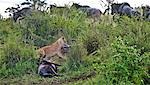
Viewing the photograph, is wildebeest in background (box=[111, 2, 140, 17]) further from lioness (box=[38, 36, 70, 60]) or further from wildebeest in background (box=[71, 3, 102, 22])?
lioness (box=[38, 36, 70, 60])

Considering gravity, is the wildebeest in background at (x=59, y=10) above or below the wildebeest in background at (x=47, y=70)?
above

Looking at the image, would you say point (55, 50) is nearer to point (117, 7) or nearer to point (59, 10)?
point (59, 10)

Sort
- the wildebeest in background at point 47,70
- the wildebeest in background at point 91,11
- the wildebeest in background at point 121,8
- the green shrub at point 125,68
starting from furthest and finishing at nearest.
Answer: the wildebeest in background at point 91,11, the wildebeest in background at point 121,8, the wildebeest in background at point 47,70, the green shrub at point 125,68

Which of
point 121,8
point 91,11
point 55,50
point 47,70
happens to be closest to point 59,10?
point 91,11

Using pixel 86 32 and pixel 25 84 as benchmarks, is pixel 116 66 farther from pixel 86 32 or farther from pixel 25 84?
pixel 86 32

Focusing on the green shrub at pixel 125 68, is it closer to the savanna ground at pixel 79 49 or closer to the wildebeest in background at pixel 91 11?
the savanna ground at pixel 79 49

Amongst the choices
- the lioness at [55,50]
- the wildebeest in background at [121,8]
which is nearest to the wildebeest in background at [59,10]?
the wildebeest in background at [121,8]

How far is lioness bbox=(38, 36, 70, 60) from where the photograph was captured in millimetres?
9547

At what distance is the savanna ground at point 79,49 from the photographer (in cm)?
537

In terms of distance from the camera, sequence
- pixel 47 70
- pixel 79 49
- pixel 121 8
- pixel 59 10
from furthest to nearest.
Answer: pixel 121 8, pixel 59 10, pixel 79 49, pixel 47 70

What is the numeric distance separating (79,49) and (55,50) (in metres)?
0.80

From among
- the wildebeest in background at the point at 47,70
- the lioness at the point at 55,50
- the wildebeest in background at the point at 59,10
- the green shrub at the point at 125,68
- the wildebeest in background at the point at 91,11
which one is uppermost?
the green shrub at the point at 125,68

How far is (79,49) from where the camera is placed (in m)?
9.07

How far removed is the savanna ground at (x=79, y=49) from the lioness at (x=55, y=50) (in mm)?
195
